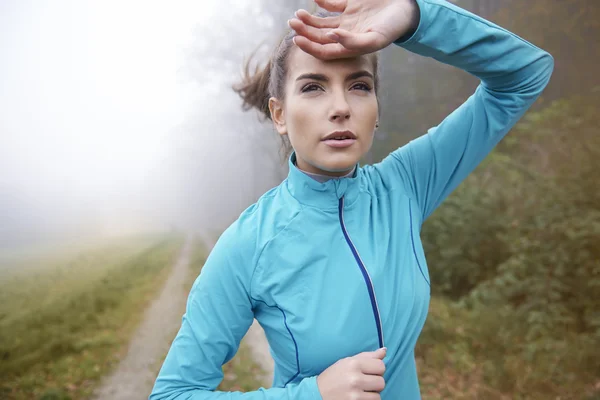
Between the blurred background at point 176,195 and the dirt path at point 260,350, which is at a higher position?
the blurred background at point 176,195

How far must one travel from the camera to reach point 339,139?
1110mm

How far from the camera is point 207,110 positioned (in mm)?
3395

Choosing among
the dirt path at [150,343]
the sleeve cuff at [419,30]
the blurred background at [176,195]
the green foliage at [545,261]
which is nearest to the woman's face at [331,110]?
the sleeve cuff at [419,30]

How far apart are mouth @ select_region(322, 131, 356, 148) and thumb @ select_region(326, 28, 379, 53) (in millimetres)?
202

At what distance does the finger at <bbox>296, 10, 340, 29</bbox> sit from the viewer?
1026 millimetres

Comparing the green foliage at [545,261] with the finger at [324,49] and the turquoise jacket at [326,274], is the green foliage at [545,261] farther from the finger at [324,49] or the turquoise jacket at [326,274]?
the finger at [324,49]

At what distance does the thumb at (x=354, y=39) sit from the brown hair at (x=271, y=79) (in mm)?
185

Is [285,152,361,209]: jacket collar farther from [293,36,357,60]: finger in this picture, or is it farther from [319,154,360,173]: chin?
[293,36,357,60]: finger

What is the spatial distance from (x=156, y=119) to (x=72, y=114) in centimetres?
54

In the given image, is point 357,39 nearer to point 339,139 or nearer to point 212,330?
point 339,139

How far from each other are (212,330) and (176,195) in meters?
2.67

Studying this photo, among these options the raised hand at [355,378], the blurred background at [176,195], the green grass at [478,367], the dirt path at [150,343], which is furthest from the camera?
the green grass at [478,367]


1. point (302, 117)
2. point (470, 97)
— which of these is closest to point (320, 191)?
point (302, 117)

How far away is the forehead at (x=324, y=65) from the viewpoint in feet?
3.63
